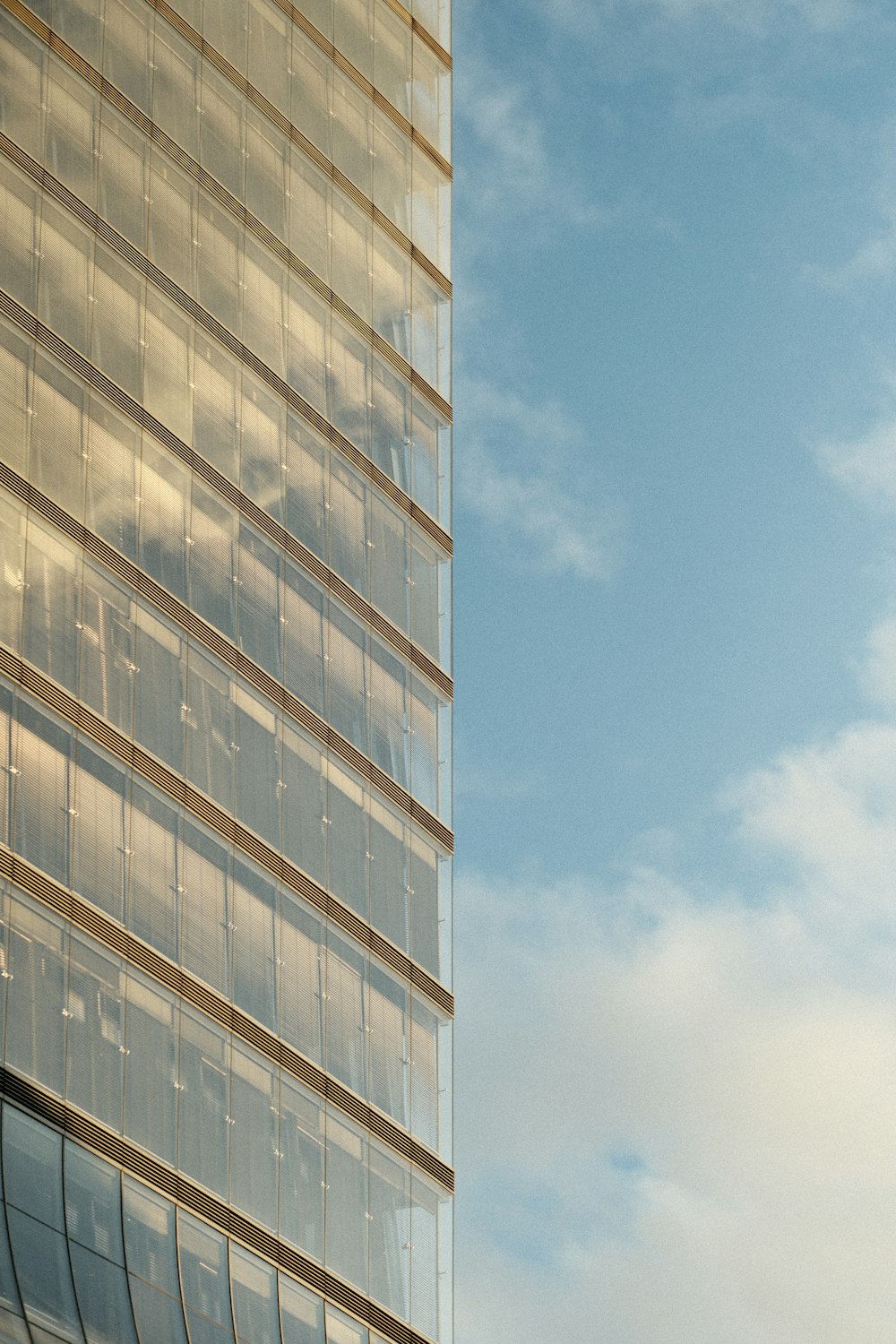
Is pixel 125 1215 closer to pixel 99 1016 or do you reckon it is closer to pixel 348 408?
pixel 99 1016

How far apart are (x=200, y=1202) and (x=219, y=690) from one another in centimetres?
1227

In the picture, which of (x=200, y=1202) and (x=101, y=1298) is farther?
(x=200, y=1202)

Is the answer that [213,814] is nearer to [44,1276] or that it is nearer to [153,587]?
[153,587]

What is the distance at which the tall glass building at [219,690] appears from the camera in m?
47.9

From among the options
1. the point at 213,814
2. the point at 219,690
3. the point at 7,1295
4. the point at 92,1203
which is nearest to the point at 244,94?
the point at 219,690

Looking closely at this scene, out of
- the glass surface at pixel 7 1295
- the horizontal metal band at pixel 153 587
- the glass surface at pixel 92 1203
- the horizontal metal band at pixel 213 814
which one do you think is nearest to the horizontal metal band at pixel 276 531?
the horizontal metal band at pixel 153 587

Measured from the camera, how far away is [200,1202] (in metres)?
49.7

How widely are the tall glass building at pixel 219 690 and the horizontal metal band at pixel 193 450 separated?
94 mm

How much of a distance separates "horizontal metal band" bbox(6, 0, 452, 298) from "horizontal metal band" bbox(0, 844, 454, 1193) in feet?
65.9

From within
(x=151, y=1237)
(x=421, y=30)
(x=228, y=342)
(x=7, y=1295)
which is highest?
(x=421, y=30)

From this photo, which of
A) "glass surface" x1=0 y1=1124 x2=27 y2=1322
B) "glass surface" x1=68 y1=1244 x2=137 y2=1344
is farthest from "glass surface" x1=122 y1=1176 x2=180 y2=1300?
"glass surface" x1=0 y1=1124 x2=27 y2=1322

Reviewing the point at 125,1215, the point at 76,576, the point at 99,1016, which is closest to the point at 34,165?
the point at 76,576

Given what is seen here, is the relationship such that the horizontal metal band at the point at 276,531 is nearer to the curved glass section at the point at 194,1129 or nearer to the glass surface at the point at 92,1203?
the curved glass section at the point at 194,1129

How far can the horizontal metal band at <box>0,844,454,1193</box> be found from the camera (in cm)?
4738
